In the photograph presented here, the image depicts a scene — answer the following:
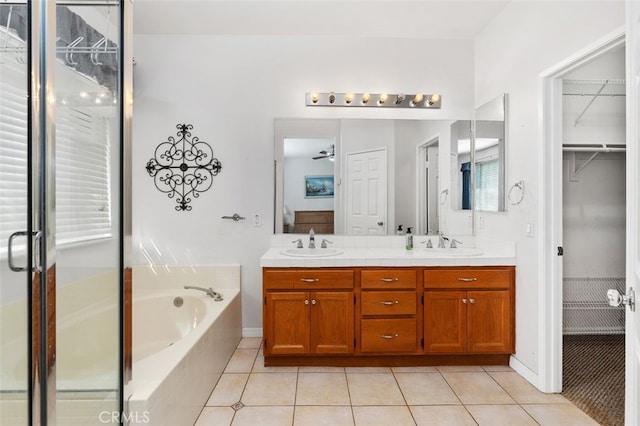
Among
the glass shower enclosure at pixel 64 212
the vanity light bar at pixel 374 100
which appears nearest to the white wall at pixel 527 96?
the vanity light bar at pixel 374 100

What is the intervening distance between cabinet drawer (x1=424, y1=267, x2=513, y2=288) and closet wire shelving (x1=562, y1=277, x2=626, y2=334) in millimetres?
1018

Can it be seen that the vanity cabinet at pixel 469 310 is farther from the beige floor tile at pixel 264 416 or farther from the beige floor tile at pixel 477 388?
the beige floor tile at pixel 264 416

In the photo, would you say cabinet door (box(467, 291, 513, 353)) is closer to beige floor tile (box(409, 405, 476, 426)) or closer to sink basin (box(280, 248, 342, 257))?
beige floor tile (box(409, 405, 476, 426))

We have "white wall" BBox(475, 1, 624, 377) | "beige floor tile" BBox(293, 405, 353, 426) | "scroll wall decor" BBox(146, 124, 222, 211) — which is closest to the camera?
"beige floor tile" BBox(293, 405, 353, 426)

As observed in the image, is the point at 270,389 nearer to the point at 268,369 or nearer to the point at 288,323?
the point at 268,369

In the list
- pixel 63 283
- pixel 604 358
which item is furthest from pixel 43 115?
pixel 604 358

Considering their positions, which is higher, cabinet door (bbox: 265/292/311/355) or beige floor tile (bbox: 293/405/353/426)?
cabinet door (bbox: 265/292/311/355)

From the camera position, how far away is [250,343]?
298cm

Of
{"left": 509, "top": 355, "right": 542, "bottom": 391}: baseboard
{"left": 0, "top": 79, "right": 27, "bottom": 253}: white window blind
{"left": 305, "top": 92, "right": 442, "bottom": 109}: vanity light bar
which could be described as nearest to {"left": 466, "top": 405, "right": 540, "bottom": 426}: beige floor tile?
{"left": 509, "top": 355, "right": 542, "bottom": 391}: baseboard

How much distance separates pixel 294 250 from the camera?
9.44ft

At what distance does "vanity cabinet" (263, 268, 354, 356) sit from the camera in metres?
2.47

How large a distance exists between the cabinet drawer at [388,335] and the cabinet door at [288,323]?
43 cm

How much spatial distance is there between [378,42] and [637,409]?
2988 mm

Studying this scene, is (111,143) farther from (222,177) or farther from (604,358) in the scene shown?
(604,358)
